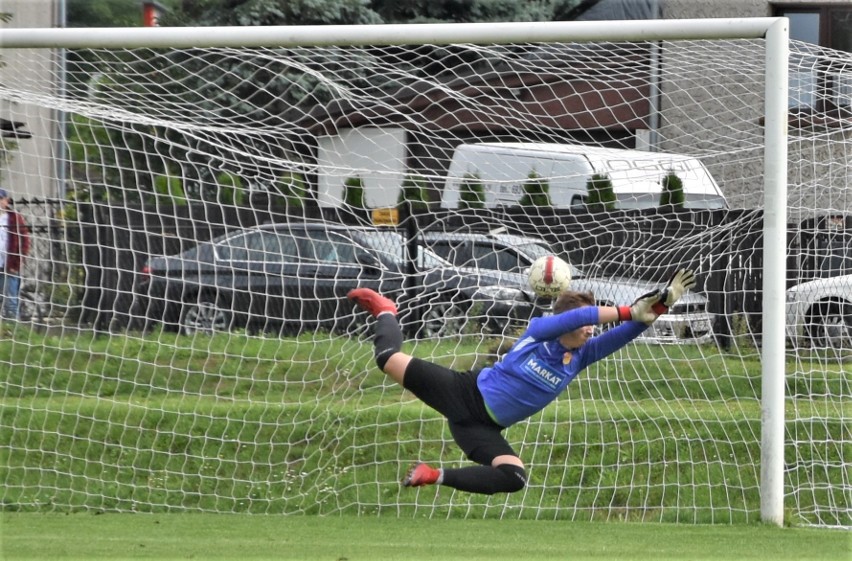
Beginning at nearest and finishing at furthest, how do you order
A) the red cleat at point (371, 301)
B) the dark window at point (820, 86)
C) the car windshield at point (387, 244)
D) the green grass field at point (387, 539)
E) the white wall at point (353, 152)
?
the green grass field at point (387, 539)
the red cleat at point (371, 301)
the dark window at point (820, 86)
the car windshield at point (387, 244)
the white wall at point (353, 152)

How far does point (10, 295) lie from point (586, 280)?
4.38 m

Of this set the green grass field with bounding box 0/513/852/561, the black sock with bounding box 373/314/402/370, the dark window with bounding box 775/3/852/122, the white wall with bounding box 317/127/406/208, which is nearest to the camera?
the green grass field with bounding box 0/513/852/561

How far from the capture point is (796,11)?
1745 cm

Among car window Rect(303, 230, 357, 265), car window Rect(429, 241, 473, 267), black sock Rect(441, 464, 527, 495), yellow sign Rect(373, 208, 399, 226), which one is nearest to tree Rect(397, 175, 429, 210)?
yellow sign Rect(373, 208, 399, 226)

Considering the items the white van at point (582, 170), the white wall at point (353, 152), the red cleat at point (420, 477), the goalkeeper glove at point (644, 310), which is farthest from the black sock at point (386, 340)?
the white wall at point (353, 152)

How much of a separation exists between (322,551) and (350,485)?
1926mm

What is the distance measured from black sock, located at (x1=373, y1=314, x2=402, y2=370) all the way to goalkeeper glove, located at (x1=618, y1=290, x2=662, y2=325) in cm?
133

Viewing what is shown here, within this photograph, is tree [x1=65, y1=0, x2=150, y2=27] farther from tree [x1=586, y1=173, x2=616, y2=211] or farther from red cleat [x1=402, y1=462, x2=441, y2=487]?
red cleat [x1=402, y1=462, x2=441, y2=487]

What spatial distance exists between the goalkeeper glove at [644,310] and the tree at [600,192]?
3.68 meters

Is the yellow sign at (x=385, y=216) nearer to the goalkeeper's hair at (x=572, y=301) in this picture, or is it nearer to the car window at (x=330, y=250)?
the car window at (x=330, y=250)

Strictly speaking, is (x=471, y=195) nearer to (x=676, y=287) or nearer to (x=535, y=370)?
(x=535, y=370)

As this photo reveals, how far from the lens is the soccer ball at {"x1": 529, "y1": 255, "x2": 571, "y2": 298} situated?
6.31 meters

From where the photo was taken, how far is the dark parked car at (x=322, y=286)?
885cm

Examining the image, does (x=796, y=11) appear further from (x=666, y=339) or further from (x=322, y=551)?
(x=322, y=551)
